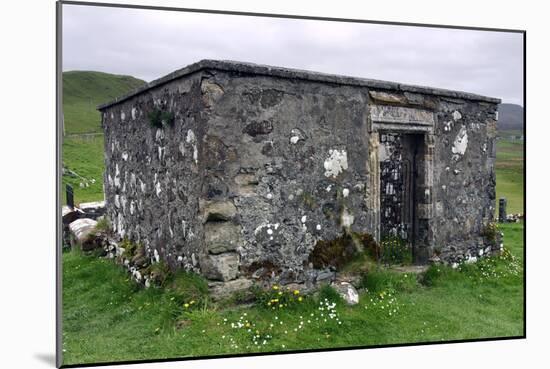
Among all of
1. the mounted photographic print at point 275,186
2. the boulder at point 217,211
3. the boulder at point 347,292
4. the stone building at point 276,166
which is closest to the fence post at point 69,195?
the mounted photographic print at point 275,186

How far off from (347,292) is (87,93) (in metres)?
3.53

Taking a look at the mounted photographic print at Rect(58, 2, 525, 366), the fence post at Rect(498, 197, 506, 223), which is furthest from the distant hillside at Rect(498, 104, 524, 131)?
the fence post at Rect(498, 197, 506, 223)

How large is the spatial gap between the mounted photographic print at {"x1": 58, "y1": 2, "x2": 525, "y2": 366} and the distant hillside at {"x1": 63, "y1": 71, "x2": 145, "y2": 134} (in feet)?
0.12

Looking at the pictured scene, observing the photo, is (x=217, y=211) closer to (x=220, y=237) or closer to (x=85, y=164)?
(x=220, y=237)

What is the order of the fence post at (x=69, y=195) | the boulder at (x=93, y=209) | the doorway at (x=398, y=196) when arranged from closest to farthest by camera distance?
the fence post at (x=69, y=195)
the doorway at (x=398, y=196)
the boulder at (x=93, y=209)

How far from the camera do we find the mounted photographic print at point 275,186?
18.6ft

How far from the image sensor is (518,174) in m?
7.36

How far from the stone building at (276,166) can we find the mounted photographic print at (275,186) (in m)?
0.02

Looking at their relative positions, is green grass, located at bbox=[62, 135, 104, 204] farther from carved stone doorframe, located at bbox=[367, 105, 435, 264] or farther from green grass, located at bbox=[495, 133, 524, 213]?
green grass, located at bbox=[495, 133, 524, 213]

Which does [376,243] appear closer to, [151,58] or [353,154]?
[353,154]

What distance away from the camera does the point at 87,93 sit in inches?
261

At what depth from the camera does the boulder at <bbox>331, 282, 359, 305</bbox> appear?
625 centimetres

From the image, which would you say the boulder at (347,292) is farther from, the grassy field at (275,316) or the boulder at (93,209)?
the boulder at (93,209)

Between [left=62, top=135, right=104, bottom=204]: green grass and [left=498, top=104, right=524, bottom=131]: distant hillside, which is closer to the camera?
[left=62, top=135, right=104, bottom=204]: green grass
